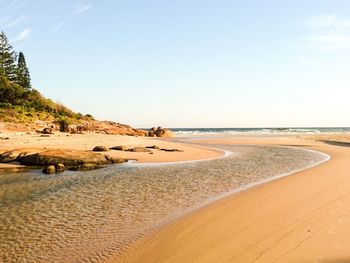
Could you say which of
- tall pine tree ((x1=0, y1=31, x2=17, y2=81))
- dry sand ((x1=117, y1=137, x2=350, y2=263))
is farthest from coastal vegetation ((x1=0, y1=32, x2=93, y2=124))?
dry sand ((x1=117, y1=137, x2=350, y2=263))

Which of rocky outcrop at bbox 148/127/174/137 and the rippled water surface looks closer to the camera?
the rippled water surface

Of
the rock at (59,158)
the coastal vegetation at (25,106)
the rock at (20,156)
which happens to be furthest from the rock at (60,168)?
the coastal vegetation at (25,106)

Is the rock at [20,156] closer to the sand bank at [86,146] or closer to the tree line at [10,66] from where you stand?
the sand bank at [86,146]

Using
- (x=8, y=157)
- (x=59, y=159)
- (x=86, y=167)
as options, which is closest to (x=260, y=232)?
(x=86, y=167)

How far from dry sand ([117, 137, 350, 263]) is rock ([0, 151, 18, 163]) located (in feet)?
53.5

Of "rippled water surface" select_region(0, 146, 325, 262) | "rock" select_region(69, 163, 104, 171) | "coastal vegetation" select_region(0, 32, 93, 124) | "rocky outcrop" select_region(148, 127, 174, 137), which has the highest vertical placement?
"coastal vegetation" select_region(0, 32, 93, 124)

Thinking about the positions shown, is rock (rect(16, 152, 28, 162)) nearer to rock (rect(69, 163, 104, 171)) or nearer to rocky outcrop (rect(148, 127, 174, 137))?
rock (rect(69, 163, 104, 171))

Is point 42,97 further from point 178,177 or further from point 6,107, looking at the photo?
point 178,177

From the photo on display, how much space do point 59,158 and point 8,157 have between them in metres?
3.89

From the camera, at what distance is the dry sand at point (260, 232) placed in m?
6.32

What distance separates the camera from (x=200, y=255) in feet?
20.9

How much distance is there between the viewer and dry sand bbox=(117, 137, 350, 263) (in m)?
6.32

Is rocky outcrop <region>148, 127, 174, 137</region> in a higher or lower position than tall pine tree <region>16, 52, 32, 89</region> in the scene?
lower

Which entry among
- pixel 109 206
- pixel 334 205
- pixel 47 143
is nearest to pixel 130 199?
pixel 109 206
